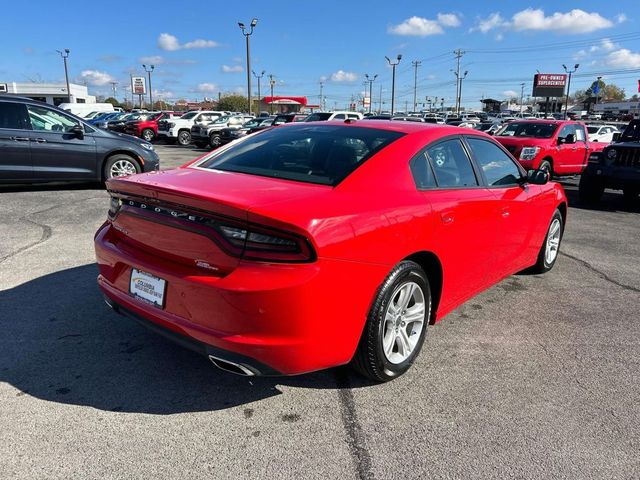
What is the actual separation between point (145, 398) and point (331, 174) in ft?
5.59

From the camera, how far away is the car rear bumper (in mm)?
2453

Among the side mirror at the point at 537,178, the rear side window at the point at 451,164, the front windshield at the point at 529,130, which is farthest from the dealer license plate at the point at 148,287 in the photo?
the front windshield at the point at 529,130

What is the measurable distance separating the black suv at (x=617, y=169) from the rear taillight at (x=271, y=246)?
9564 millimetres

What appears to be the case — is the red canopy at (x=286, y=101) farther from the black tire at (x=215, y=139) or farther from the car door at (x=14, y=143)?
the car door at (x=14, y=143)

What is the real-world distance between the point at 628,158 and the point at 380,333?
9285mm

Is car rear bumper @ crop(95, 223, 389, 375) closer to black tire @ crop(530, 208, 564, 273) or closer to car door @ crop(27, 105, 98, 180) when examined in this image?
black tire @ crop(530, 208, 564, 273)

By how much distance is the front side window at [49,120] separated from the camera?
9.27 meters

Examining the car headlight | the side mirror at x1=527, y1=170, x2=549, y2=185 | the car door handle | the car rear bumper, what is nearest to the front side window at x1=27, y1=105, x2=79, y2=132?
the car rear bumper

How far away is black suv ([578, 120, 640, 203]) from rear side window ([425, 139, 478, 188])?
762cm

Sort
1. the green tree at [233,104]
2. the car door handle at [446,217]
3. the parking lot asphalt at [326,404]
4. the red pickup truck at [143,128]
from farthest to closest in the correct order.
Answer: the green tree at [233,104]
the red pickup truck at [143,128]
the car door handle at [446,217]
the parking lot asphalt at [326,404]

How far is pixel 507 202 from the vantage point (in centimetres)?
418

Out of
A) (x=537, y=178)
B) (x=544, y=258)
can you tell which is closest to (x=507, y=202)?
(x=537, y=178)

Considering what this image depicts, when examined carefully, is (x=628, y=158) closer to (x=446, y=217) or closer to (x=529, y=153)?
(x=529, y=153)

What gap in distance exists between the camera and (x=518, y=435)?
8.86 feet
